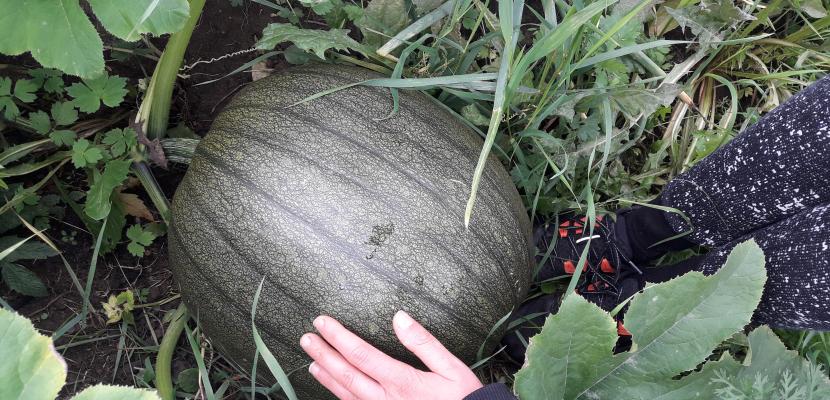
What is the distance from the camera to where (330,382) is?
1.60 metres

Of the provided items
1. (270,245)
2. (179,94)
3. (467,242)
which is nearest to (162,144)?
(179,94)

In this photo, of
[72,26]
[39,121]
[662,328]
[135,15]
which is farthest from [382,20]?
[662,328]

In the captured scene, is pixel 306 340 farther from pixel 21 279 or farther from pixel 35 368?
pixel 21 279

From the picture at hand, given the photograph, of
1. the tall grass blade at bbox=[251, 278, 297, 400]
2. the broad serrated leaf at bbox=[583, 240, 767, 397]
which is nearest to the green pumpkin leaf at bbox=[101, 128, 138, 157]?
the tall grass blade at bbox=[251, 278, 297, 400]

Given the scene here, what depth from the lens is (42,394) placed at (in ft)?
3.48

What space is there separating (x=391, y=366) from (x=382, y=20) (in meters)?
1.02

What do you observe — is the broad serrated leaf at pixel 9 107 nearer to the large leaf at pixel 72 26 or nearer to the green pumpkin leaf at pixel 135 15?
the large leaf at pixel 72 26

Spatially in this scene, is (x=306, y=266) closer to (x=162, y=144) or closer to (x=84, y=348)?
(x=162, y=144)

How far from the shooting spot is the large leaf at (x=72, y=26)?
1.48 meters

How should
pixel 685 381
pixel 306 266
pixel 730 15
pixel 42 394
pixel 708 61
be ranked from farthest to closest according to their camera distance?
pixel 708 61 < pixel 730 15 < pixel 306 266 < pixel 685 381 < pixel 42 394

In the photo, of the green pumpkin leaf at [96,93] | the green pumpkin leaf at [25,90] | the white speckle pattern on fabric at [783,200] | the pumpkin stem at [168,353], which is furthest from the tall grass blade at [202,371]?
the white speckle pattern on fabric at [783,200]

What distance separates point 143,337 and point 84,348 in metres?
0.17

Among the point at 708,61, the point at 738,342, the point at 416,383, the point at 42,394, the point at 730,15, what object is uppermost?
the point at 730,15

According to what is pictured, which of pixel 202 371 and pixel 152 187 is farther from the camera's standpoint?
pixel 152 187
